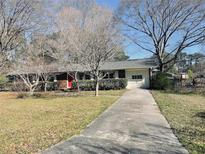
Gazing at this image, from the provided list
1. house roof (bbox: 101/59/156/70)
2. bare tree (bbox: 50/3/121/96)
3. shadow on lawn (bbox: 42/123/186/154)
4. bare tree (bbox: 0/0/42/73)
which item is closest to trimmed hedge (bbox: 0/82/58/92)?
house roof (bbox: 101/59/156/70)

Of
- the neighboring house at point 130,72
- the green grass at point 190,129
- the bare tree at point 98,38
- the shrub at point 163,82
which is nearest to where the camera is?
the green grass at point 190,129

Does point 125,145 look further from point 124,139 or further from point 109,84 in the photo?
point 109,84

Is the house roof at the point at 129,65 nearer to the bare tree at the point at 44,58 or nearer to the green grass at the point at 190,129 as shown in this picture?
the bare tree at the point at 44,58

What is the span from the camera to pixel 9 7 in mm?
14023

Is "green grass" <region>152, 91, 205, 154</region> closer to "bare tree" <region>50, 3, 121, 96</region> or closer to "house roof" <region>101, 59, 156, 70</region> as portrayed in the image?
"bare tree" <region>50, 3, 121, 96</region>

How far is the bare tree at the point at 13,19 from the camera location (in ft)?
45.8

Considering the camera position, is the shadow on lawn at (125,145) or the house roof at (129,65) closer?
the shadow on lawn at (125,145)

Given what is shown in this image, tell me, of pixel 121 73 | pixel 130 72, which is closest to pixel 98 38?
pixel 121 73

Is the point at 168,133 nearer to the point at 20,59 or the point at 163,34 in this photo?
the point at 20,59

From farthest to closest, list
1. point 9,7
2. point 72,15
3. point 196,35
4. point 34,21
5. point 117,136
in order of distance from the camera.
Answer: point 196,35
point 72,15
point 34,21
point 9,7
point 117,136

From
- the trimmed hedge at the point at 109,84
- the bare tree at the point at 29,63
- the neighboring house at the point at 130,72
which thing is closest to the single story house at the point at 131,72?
the neighboring house at the point at 130,72

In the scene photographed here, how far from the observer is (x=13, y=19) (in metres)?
14.3

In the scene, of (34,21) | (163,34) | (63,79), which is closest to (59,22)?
(34,21)

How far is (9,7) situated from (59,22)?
8.13 meters
